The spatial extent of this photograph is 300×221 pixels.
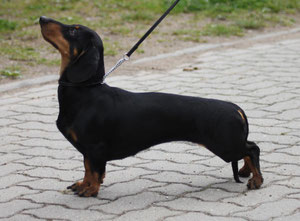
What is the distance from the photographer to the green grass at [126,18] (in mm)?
9477

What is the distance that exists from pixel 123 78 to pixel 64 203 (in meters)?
3.77

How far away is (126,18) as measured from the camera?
11250 mm

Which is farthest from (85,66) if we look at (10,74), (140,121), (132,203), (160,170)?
(10,74)

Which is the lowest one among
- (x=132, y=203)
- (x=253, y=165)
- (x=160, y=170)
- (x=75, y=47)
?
(x=160, y=170)

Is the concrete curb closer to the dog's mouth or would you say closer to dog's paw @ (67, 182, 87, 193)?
dog's paw @ (67, 182, 87, 193)

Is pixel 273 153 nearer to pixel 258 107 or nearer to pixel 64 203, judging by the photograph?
pixel 258 107

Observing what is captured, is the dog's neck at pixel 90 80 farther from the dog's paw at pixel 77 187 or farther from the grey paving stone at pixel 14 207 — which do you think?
the grey paving stone at pixel 14 207

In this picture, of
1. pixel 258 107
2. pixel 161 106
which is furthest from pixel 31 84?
pixel 161 106

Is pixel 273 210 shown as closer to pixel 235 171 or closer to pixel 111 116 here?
pixel 235 171

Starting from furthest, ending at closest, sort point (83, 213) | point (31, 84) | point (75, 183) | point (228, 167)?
1. point (31, 84)
2. point (228, 167)
3. point (75, 183)
4. point (83, 213)

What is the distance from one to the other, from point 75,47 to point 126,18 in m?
7.24

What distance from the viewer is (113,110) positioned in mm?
4180

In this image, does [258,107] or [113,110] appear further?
[258,107]

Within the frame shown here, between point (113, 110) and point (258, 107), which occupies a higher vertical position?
point (113, 110)
